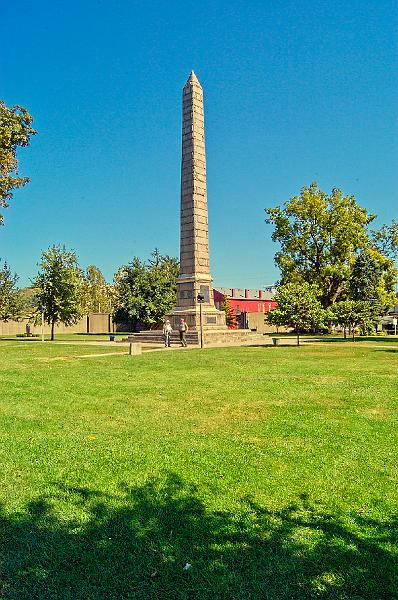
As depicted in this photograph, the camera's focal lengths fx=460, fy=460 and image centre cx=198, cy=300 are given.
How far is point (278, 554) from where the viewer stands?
3561 mm

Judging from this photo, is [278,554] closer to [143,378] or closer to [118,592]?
[118,592]

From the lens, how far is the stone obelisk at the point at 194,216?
30250 mm

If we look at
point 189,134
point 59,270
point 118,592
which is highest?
point 189,134

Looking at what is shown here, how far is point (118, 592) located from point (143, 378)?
8806mm

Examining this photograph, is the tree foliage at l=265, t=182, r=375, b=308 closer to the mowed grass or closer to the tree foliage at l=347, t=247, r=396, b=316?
the tree foliage at l=347, t=247, r=396, b=316

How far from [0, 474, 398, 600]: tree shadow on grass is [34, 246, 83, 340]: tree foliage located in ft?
105

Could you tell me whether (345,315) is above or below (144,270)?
below

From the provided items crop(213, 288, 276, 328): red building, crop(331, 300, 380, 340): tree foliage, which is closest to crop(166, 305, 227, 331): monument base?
crop(331, 300, 380, 340): tree foliage

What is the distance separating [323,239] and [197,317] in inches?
629

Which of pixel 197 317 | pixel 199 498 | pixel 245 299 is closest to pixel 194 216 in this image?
pixel 197 317

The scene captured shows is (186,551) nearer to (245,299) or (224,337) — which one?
(224,337)

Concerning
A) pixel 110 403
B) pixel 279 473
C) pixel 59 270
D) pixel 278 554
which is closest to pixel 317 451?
pixel 279 473

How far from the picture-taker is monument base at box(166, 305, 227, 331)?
1184 inches

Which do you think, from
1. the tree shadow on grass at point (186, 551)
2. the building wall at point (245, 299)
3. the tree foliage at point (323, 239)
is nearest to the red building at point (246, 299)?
the building wall at point (245, 299)
